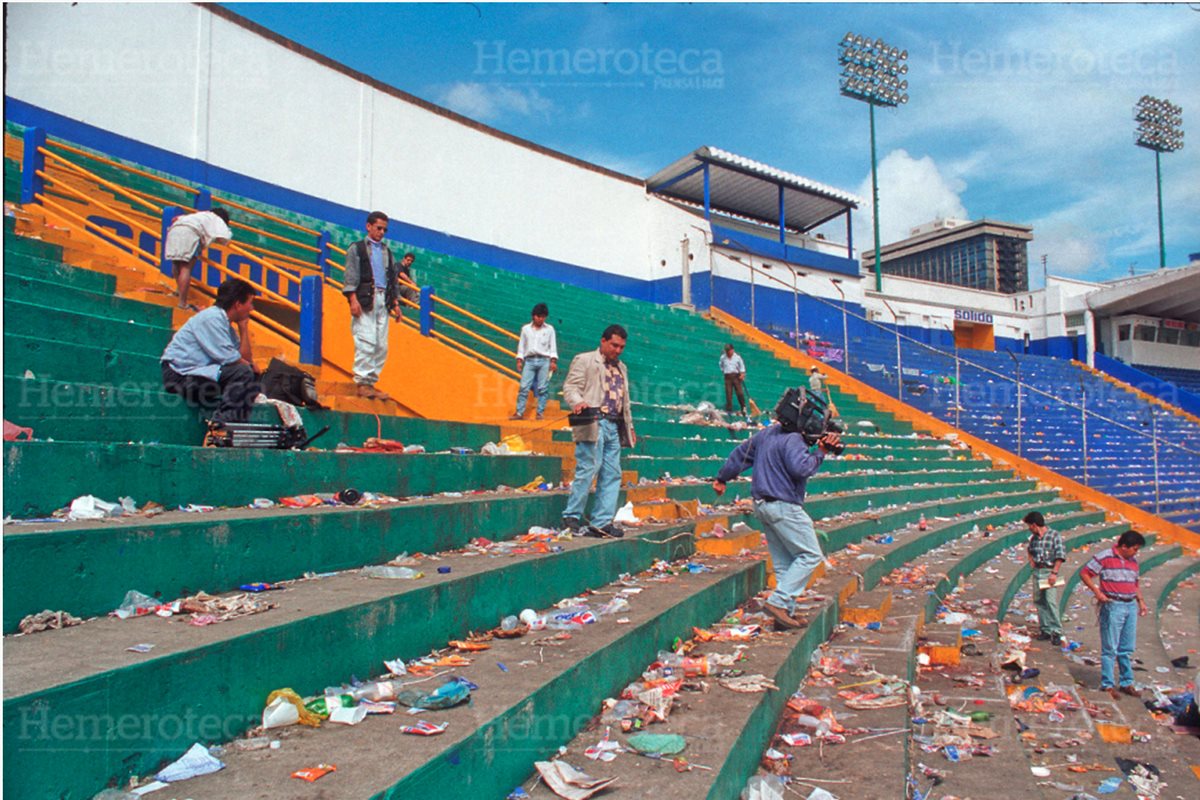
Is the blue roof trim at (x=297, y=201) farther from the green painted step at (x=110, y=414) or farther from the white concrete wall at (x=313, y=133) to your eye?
the green painted step at (x=110, y=414)

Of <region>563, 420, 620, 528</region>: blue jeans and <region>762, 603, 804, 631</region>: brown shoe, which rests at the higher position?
<region>563, 420, 620, 528</region>: blue jeans

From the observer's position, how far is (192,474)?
3.58m

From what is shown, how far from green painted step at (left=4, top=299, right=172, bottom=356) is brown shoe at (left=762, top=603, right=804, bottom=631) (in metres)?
4.25

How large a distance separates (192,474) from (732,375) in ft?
33.3

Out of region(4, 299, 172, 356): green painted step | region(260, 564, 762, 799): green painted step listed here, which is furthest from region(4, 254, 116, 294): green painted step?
region(260, 564, 762, 799): green painted step

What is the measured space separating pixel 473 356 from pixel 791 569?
5.70 meters

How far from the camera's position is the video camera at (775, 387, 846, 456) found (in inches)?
206

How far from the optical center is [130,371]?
14.4 feet

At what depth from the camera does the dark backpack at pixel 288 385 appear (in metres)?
4.75

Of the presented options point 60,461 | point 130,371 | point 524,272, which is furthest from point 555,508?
point 524,272

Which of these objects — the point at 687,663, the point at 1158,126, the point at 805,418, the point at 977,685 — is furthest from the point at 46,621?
the point at 1158,126

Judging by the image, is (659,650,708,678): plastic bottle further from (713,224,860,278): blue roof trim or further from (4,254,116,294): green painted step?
(713,224,860,278): blue roof trim

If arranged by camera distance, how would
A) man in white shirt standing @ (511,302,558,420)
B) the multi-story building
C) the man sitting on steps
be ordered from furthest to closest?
the multi-story building < man in white shirt standing @ (511,302,558,420) < the man sitting on steps

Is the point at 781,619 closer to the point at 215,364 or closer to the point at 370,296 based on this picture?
the point at 215,364
